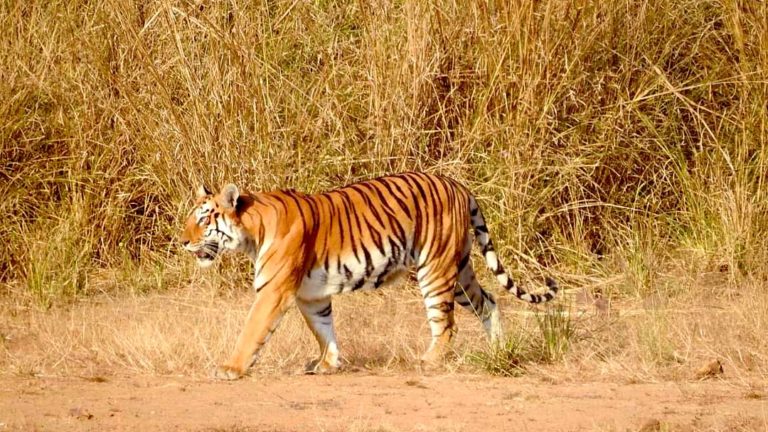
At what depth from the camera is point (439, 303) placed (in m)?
7.26

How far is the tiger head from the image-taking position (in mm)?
6957

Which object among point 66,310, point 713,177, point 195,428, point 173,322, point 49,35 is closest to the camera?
point 195,428

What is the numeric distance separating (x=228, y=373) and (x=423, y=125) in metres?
2.86

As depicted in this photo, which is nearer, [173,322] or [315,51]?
[173,322]

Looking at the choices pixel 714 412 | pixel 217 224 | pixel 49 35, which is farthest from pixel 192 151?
pixel 714 412

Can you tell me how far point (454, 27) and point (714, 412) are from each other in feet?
12.2

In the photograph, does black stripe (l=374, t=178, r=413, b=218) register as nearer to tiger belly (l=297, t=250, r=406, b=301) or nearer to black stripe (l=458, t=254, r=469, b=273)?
tiger belly (l=297, t=250, r=406, b=301)

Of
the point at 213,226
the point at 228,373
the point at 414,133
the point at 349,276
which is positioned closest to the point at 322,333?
the point at 349,276

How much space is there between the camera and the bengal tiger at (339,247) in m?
6.79

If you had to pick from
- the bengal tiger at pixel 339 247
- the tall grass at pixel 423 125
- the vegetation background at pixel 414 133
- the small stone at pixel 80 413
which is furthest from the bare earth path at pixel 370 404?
the tall grass at pixel 423 125

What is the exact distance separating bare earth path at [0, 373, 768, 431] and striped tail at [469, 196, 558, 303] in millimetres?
876

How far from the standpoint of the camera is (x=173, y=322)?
7.79 meters

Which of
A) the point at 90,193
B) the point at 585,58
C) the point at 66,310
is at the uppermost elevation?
the point at 585,58

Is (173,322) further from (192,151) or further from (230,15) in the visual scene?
(230,15)
